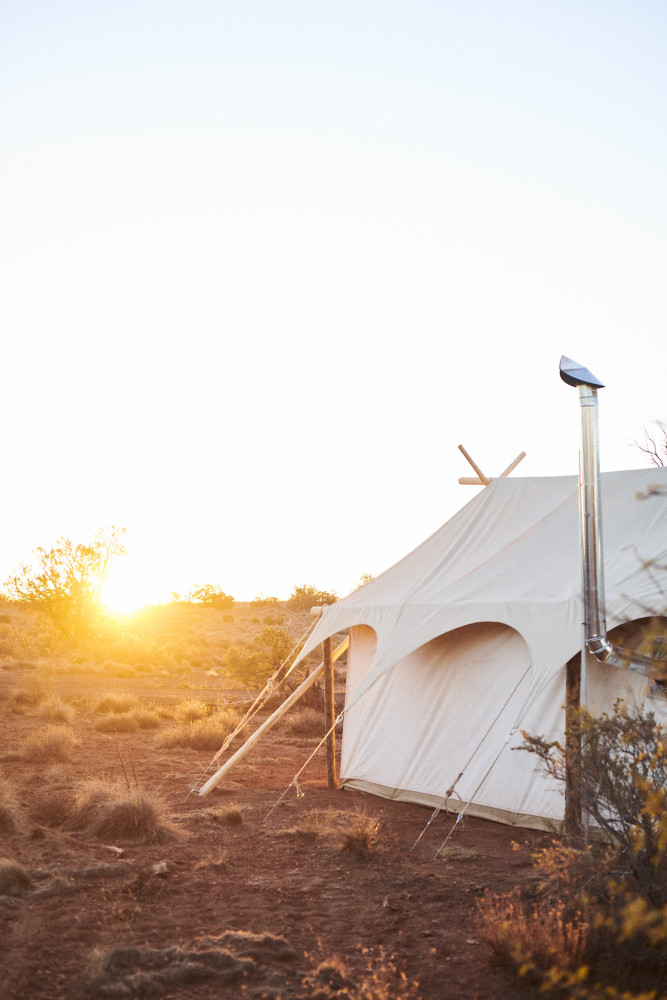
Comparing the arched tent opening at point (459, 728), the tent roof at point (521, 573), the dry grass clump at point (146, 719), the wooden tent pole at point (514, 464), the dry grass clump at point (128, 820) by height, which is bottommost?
the dry grass clump at point (128, 820)

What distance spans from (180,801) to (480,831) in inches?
150

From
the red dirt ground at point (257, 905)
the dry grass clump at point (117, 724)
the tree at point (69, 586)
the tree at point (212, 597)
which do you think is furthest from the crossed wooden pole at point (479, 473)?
the tree at point (212, 597)

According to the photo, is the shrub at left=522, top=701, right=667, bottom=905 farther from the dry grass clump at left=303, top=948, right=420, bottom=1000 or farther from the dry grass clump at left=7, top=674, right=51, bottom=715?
the dry grass clump at left=7, top=674, right=51, bottom=715

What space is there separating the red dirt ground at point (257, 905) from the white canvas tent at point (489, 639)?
1.71ft

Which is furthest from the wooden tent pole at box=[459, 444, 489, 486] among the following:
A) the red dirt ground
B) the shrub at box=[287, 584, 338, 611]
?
the shrub at box=[287, 584, 338, 611]

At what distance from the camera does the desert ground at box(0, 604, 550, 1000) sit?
500cm

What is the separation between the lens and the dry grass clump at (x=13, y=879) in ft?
21.6

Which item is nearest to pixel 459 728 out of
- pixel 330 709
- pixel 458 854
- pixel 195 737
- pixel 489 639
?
pixel 489 639

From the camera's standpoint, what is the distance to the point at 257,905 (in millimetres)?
6488

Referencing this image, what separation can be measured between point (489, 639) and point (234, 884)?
13.7ft

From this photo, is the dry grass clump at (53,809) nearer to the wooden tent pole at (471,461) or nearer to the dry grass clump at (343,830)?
the dry grass clump at (343,830)

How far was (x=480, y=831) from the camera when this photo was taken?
8.89 m

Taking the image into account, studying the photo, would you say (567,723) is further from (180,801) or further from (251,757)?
(251,757)

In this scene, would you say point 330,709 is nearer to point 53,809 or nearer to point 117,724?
point 53,809
